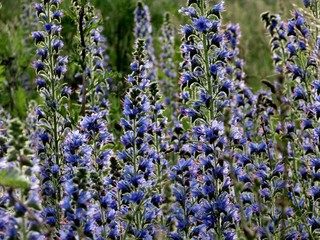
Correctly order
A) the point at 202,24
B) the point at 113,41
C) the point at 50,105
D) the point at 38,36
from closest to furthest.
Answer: the point at 202,24 < the point at 50,105 < the point at 38,36 < the point at 113,41

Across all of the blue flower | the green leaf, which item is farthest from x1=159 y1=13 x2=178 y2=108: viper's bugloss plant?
A: the green leaf

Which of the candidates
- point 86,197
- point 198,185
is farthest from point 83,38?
point 86,197

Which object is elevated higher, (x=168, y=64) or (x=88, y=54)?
(x=168, y=64)

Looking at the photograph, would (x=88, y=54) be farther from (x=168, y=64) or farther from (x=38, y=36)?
(x=168, y=64)

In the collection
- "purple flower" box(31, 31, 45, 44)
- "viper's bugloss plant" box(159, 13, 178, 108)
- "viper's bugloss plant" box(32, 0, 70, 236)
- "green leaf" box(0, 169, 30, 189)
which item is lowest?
"green leaf" box(0, 169, 30, 189)

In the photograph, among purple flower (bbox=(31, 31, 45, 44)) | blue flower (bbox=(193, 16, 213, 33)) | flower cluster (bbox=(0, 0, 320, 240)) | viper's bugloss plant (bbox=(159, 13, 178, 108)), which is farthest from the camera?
viper's bugloss plant (bbox=(159, 13, 178, 108))

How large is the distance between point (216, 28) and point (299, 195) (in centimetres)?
147

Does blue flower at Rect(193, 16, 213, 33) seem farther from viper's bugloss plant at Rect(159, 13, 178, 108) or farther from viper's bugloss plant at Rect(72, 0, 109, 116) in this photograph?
viper's bugloss plant at Rect(159, 13, 178, 108)

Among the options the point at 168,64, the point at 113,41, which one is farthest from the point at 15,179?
the point at 113,41

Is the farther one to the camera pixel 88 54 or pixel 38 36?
pixel 88 54

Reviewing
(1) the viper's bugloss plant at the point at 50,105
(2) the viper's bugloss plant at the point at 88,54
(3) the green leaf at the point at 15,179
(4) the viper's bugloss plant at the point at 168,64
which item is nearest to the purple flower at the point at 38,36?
(1) the viper's bugloss plant at the point at 50,105

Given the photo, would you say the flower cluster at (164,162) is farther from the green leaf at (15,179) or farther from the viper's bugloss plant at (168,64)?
the viper's bugloss plant at (168,64)

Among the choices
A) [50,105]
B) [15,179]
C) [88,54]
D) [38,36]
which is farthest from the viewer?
[88,54]

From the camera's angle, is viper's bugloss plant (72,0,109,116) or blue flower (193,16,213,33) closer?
blue flower (193,16,213,33)
